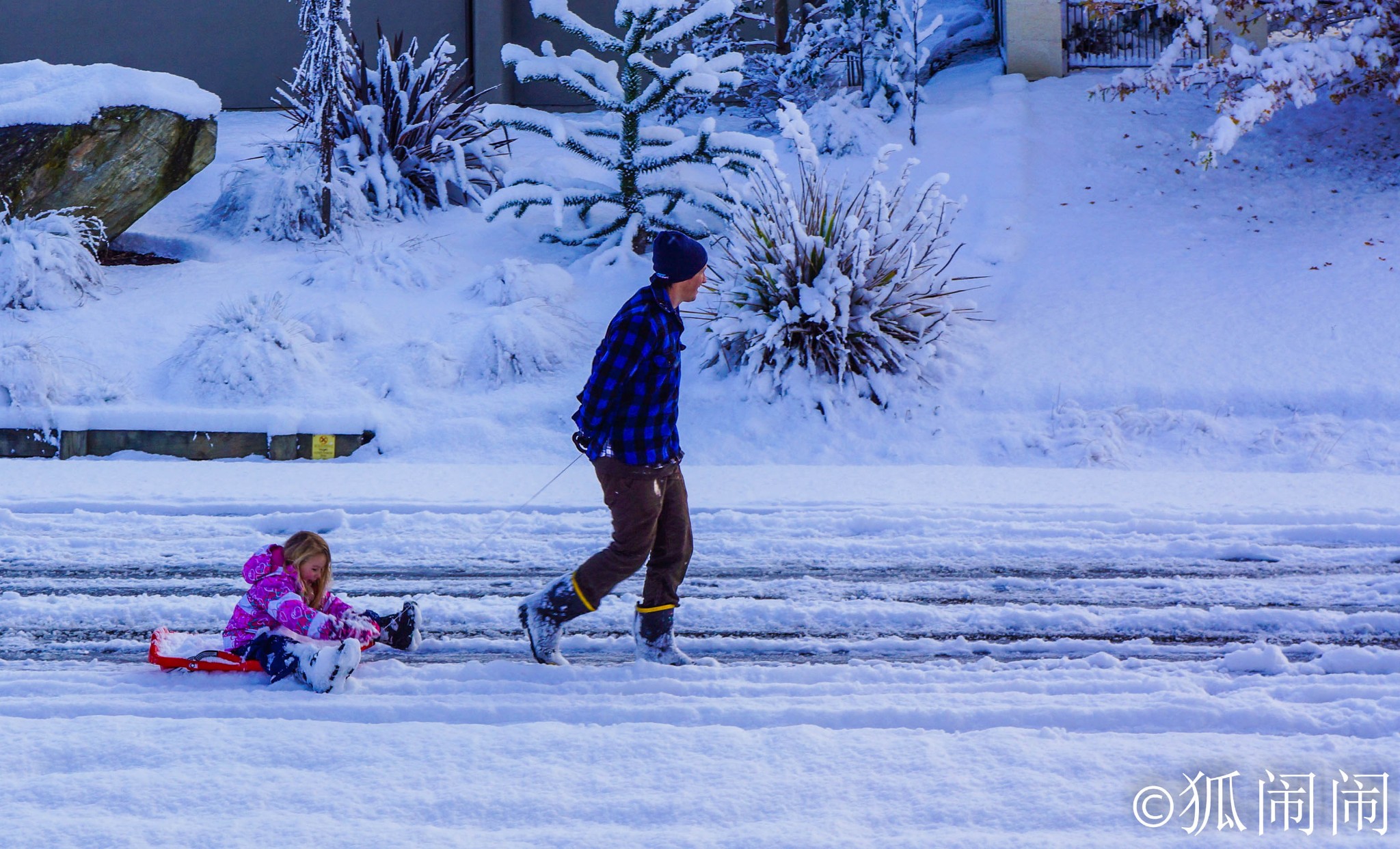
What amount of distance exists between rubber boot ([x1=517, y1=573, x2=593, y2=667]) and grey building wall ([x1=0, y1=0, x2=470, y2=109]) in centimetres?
1411

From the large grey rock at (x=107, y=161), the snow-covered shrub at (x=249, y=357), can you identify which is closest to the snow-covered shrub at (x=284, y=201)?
the large grey rock at (x=107, y=161)

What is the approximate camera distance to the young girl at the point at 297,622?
3.74 metres

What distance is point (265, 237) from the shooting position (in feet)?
38.2

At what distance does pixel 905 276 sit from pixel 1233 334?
8.89 feet

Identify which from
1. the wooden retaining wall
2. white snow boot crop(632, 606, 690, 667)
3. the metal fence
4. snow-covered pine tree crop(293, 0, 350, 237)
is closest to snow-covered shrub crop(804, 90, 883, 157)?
the metal fence

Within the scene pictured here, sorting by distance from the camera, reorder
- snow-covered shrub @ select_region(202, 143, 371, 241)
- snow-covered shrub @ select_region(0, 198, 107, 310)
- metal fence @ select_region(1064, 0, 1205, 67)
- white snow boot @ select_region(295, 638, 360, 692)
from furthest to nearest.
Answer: metal fence @ select_region(1064, 0, 1205, 67) < snow-covered shrub @ select_region(202, 143, 371, 241) < snow-covered shrub @ select_region(0, 198, 107, 310) < white snow boot @ select_region(295, 638, 360, 692)

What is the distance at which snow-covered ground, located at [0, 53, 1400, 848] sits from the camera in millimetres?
2988

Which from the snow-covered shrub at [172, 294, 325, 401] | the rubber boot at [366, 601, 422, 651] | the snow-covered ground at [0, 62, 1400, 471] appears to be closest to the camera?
the rubber boot at [366, 601, 422, 651]

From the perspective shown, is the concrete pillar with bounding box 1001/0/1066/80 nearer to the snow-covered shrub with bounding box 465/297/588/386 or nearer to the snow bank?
the snow-covered shrub with bounding box 465/297/588/386
